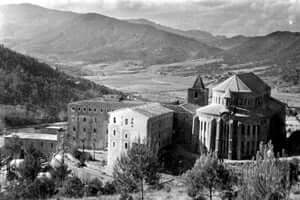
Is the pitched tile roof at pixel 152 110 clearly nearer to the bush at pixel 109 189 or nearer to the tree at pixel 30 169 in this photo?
the bush at pixel 109 189

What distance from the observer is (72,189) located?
5494 centimetres

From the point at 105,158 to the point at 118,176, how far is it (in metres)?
36.4

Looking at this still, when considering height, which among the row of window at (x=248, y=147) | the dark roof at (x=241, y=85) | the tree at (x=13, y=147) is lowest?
the tree at (x=13, y=147)

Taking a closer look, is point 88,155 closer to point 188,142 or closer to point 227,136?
point 188,142

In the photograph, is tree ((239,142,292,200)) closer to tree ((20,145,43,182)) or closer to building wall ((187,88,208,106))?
tree ((20,145,43,182))

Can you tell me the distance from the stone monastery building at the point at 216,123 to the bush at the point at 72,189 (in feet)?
40.9

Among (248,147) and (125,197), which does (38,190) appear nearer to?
(125,197)

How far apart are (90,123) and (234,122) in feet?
108

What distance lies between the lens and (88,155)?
271 ft

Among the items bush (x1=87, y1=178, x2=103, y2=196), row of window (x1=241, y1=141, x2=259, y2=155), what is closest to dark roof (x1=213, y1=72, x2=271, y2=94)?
row of window (x1=241, y1=141, x2=259, y2=155)

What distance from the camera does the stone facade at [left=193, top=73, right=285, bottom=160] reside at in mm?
68812

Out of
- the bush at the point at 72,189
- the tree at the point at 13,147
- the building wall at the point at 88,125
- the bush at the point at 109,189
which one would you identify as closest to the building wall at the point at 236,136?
the bush at the point at 109,189

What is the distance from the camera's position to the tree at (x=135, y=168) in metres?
44.4

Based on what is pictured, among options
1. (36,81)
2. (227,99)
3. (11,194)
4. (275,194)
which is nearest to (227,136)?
(227,99)
